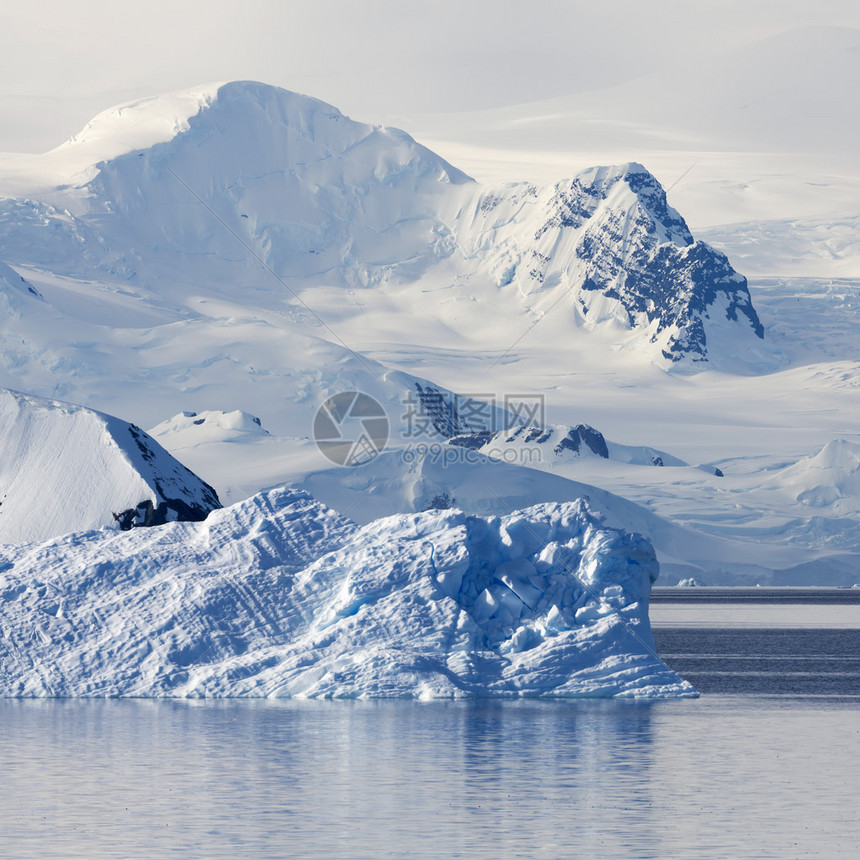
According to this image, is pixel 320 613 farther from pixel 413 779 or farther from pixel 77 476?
pixel 413 779

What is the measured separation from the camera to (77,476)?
131ft

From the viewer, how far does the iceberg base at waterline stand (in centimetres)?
3247

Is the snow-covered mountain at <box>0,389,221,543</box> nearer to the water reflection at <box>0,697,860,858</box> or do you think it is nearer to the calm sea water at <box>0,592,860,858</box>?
the calm sea water at <box>0,592,860,858</box>

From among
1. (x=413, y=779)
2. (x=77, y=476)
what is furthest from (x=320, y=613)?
(x=413, y=779)

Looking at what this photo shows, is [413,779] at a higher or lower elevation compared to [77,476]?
lower

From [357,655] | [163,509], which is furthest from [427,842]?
[163,509]

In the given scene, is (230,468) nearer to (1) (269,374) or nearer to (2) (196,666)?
(1) (269,374)

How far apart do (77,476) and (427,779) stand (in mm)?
19092

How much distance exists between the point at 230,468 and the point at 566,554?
114 m

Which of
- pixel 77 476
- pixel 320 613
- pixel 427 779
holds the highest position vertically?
pixel 77 476

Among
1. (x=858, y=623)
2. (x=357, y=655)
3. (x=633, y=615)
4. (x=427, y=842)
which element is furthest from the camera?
→ (x=858, y=623)

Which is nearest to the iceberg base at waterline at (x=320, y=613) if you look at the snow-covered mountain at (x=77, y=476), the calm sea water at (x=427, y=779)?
the calm sea water at (x=427, y=779)

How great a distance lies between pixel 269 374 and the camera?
18025cm

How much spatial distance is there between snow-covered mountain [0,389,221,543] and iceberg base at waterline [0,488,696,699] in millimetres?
3421
